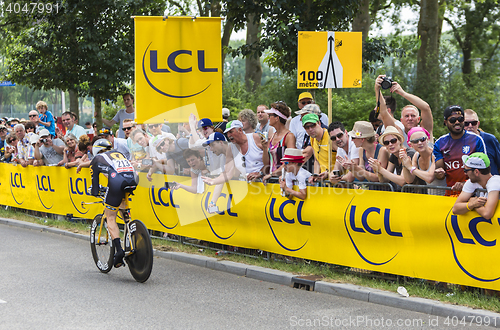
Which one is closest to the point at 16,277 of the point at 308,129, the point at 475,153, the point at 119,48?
the point at 308,129

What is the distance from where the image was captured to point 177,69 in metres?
10.2

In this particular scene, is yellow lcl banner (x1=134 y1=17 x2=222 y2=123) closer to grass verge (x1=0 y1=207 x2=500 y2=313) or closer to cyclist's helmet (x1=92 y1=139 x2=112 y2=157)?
cyclist's helmet (x1=92 y1=139 x2=112 y2=157)

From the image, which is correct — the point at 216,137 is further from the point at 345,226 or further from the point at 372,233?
the point at 372,233

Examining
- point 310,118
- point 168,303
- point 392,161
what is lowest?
point 168,303

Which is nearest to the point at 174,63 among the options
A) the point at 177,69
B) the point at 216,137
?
the point at 177,69

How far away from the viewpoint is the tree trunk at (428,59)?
69.3ft

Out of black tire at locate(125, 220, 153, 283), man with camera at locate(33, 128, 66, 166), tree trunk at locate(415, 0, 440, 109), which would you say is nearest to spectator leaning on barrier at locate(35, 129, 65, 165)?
man with camera at locate(33, 128, 66, 166)

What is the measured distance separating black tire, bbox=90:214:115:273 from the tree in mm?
9018

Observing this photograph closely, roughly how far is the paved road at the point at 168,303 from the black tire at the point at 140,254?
0.15 m

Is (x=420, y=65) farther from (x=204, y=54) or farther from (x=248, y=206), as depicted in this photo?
(x=248, y=206)

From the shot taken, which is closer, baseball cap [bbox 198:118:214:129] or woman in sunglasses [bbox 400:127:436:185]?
woman in sunglasses [bbox 400:127:436:185]

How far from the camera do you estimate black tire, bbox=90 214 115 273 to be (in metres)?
8.08

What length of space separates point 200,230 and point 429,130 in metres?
3.97

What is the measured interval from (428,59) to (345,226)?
16505mm
